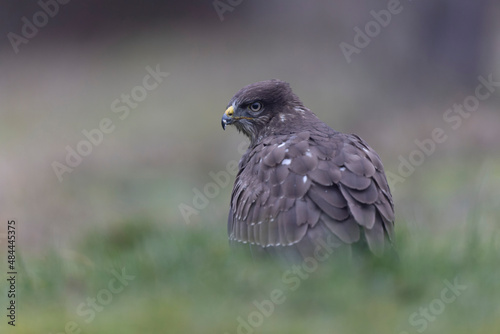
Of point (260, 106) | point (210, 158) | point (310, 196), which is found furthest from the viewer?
point (210, 158)

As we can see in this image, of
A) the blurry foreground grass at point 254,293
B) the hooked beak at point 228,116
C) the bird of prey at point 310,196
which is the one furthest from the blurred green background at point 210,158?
the hooked beak at point 228,116

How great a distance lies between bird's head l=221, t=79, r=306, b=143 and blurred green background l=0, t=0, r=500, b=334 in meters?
0.99

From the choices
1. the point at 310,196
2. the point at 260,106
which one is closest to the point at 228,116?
the point at 260,106

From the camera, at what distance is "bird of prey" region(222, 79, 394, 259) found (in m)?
5.80

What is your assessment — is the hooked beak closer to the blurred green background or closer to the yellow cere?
the yellow cere

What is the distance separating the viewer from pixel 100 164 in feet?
46.4

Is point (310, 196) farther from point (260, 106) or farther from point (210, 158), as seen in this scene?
point (210, 158)

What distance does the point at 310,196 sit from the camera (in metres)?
5.92

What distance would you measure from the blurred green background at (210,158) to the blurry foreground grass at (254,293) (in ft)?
0.04

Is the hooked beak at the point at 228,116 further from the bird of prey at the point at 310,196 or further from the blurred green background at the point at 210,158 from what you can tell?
the blurred green background at the point at 210,158

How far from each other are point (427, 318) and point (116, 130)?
1158 cm

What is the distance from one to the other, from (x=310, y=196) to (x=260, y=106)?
1.82 meters

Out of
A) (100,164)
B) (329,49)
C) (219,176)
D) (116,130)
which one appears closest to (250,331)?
(219,176)

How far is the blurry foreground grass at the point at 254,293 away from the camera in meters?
4.41
